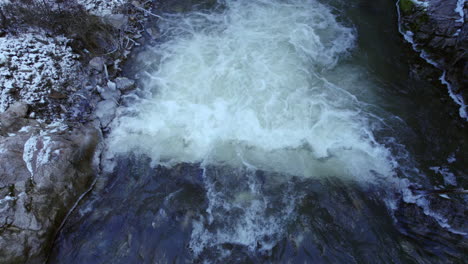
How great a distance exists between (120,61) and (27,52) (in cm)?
245

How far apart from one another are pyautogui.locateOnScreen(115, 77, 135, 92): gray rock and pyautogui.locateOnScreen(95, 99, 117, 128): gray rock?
1.87 feet

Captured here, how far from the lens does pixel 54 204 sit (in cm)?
596

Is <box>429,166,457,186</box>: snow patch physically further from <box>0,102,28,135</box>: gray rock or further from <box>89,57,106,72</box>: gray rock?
<box>0,102,28,135</box>: gray rock

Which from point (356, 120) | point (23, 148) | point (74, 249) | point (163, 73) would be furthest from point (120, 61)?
point (356, 120)

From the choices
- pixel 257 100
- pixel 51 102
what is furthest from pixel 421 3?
pixel 51 102

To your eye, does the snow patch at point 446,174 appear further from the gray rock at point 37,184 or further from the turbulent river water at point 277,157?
the gray rock at point 37,184

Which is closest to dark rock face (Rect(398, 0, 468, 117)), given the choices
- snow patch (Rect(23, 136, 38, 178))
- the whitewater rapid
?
the whitewater rapid

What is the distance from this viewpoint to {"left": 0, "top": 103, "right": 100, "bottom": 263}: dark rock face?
5488mm

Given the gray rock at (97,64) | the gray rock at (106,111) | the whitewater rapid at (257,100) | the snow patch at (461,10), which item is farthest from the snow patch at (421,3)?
the gray rock at (97,64)

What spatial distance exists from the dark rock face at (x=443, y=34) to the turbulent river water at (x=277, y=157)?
0.49 m

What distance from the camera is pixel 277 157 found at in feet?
22.9

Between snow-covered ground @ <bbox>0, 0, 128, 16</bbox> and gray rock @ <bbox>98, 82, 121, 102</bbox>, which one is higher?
snow-covered ground @ <bbox>0, 0, 128, 16</bbox>

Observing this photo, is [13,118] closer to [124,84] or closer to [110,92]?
[110,92]

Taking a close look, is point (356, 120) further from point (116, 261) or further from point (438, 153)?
point (116, 261)
